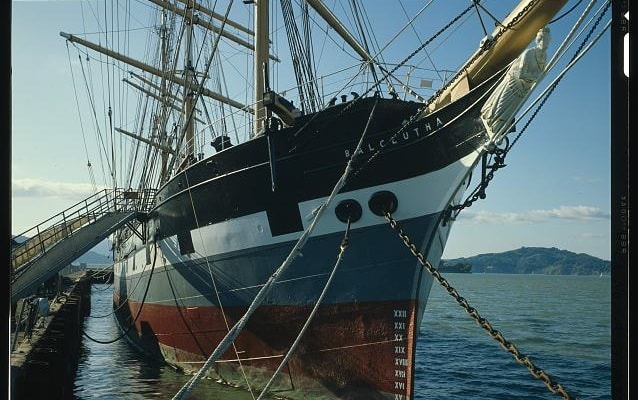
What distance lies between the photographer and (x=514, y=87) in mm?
7715

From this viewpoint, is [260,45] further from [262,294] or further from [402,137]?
[262,294]

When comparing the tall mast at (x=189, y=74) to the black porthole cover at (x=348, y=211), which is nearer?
the black porthole cover at (x=348, y=211)

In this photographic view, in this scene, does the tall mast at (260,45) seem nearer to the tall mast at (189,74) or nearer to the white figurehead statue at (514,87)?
the tall mast at (189,74)

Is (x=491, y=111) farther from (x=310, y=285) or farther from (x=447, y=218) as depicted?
(x=310, y=285)

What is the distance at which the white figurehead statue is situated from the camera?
7.51 m

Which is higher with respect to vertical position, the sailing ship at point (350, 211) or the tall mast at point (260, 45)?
the tall mast at point (260, 45)

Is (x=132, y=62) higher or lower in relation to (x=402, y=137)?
higher

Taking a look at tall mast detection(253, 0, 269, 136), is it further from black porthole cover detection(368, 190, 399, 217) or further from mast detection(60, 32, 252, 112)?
mast detection(60, 32, 252, 112)

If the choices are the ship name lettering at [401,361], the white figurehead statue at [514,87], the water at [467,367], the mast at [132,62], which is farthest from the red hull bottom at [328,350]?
the mast at [132,62]

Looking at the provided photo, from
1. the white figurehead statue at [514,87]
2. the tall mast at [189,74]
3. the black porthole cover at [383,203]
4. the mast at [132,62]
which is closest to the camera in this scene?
the white figurehead statue at [514,87]

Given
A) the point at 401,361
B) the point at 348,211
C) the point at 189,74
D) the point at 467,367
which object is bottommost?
the point at 467,367

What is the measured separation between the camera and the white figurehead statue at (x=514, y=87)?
296 inches
